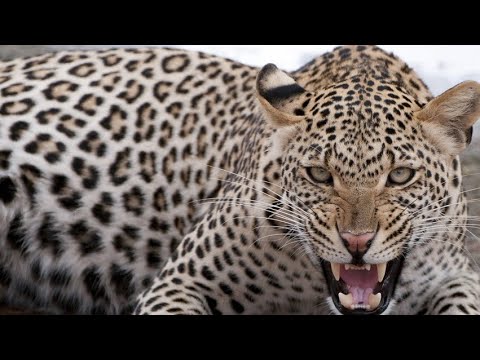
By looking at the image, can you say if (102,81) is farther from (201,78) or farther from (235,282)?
(235,282)

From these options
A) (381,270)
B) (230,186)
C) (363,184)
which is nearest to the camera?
(363,184)

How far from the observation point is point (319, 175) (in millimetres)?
6340

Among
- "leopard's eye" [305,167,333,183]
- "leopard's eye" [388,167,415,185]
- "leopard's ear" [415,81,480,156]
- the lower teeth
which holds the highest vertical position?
"leopard's ear" [415,81,480,156]

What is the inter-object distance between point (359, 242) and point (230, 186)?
1.84m

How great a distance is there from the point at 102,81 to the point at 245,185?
180cm

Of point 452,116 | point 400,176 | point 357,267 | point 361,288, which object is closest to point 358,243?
point 357,267

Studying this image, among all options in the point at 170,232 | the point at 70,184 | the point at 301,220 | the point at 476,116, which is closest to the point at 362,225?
the point at 301,220

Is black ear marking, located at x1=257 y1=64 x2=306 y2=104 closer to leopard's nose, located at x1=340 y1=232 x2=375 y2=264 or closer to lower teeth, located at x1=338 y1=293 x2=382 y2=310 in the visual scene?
leopard's nose, located at x1=340 y1=232 x2=375 y2=264

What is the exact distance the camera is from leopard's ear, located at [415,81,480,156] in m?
6.37

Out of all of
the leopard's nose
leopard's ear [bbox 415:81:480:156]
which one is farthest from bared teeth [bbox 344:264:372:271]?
leopard's ear [bbox 415:81:480:156]

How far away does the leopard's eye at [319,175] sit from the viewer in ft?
20.7

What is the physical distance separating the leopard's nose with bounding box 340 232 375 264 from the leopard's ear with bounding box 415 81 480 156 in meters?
0.76

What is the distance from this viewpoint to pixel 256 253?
699cm

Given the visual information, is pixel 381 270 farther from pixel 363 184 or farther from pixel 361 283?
pixel 363 184
